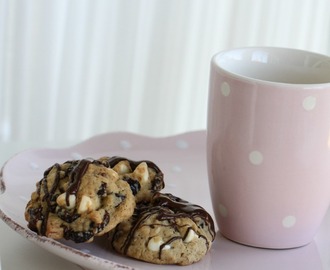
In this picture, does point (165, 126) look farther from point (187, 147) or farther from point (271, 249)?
point (271, 249)

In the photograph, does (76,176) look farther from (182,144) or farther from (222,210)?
(182,144)

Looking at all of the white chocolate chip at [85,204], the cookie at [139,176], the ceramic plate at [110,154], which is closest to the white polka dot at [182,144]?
the ceramic plate at [110,154]

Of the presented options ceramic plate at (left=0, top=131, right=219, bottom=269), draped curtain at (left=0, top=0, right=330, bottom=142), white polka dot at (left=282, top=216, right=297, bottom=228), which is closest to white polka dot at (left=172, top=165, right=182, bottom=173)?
ceramic plate at (left=0, top=131, right=219, bottom=269)

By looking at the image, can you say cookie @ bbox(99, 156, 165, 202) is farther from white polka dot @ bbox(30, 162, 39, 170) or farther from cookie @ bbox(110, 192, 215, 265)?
white polka dot @ bbox(30, 162, 39, 170)

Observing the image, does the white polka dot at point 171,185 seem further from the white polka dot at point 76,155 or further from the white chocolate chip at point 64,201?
the white chocolate chip at point 64,201

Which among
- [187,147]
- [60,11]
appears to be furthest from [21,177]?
[60,11]

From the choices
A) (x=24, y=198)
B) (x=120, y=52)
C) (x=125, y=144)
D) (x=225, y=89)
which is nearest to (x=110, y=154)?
(x=125, y=144)
